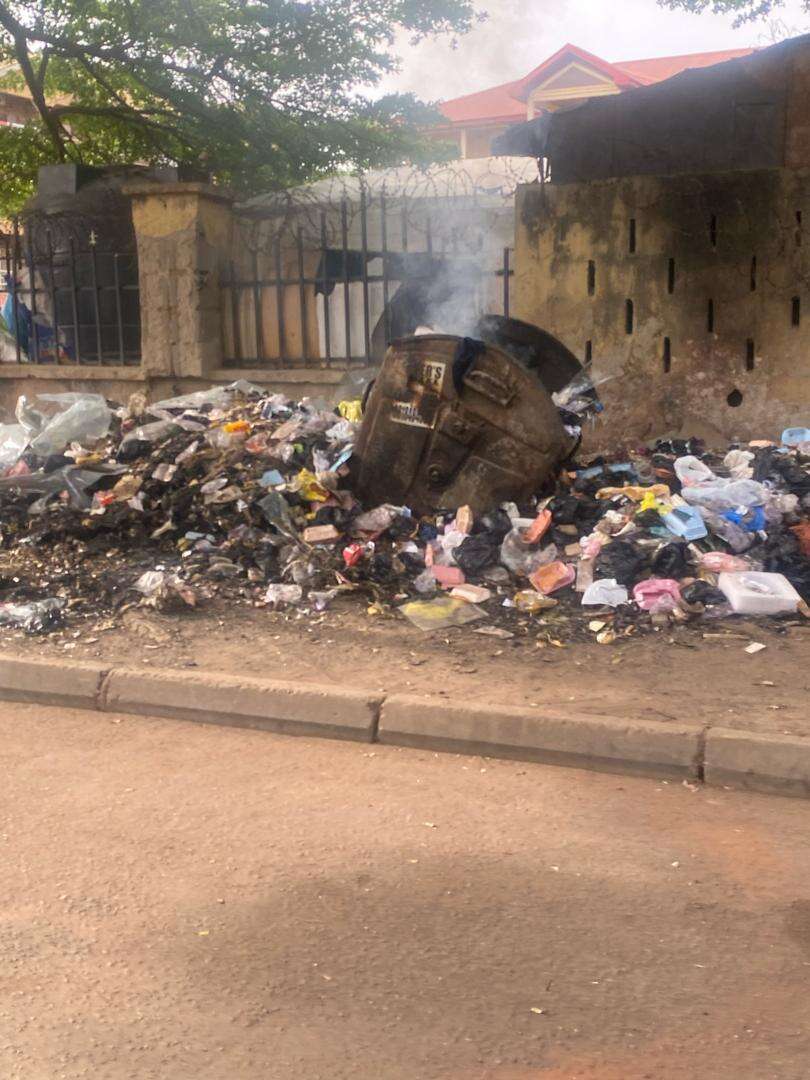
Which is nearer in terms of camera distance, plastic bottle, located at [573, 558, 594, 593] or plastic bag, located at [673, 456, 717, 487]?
plastic bottle, located at [573, 558, 594, 593]

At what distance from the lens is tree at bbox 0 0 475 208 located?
48.1ft

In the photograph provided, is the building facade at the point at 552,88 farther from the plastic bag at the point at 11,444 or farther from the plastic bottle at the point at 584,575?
the plastic bottle at the point at 584,575

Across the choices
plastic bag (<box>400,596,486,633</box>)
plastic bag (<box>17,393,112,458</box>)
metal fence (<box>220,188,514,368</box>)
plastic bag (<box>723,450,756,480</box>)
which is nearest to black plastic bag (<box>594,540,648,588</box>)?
plastic bag (<box>400,596,486,633</box>)

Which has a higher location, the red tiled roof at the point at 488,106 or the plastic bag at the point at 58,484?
the red tiled roof at the point at 488,106

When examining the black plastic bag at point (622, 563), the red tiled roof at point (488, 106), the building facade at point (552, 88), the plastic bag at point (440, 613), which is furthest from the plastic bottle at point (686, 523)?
the red tiled roof at point (488, 106)

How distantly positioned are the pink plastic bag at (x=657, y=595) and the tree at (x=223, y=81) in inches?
455

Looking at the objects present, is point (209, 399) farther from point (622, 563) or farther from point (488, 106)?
point (488, 106)

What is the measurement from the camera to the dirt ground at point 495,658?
463 cm

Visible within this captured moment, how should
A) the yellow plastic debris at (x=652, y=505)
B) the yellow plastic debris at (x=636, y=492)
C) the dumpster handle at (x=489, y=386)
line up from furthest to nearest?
the yellow plastic debris at (x=636, y=492) → the yellow plastic debris at (x=652, y=505) → the dumpster handle at (x=489, y=386)

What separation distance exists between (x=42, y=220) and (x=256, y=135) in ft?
15.1

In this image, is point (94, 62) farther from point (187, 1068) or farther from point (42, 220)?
point (187, 1068)

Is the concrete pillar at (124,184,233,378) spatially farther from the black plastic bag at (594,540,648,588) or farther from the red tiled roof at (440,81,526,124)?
the red tiled roof at (440,81,526,124)

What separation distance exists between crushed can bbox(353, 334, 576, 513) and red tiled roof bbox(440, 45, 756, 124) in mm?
34742

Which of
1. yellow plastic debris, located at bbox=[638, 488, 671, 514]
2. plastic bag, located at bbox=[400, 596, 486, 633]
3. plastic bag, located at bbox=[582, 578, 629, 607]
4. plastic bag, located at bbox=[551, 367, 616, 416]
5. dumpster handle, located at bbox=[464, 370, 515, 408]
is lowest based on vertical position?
plastic bag, located at bbox=[400, 596, 486, 633]
